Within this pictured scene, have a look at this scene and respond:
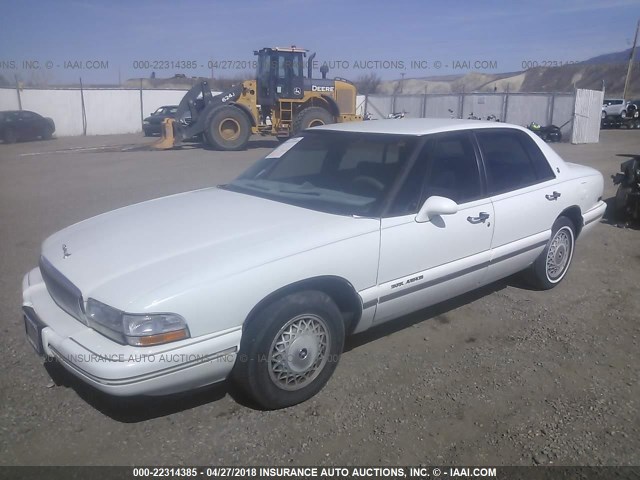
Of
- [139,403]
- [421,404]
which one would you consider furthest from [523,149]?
[139,403]

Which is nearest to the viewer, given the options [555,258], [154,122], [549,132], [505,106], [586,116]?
[555,258]

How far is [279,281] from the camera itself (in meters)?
2.84

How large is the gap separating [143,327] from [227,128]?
51.0ft

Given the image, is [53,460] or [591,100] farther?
[591,100]

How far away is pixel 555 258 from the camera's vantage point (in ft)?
16.0

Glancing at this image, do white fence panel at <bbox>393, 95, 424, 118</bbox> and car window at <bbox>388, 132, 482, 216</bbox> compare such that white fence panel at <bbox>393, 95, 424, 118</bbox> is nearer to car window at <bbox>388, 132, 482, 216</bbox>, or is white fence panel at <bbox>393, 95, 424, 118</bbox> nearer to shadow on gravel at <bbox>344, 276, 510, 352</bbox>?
shadow on gravel at <bbox>344, 276, 510, 352</bbox>

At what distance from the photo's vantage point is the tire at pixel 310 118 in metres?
17.3

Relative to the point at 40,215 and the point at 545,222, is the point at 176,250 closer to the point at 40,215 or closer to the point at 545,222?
the point at 545,222

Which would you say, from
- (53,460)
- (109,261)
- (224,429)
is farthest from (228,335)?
(53,460)

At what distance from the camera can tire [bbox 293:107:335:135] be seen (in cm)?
1731

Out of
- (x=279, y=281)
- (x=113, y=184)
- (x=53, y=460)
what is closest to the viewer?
(x=53, y=460)

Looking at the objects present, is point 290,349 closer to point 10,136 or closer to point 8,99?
point 10,136

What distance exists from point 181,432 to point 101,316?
30.3 inches

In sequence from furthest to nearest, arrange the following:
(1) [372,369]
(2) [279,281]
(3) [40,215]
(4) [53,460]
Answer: (3) [40,215]
(1) [372,369]
(2) [279,281]
(4) [53,460]
